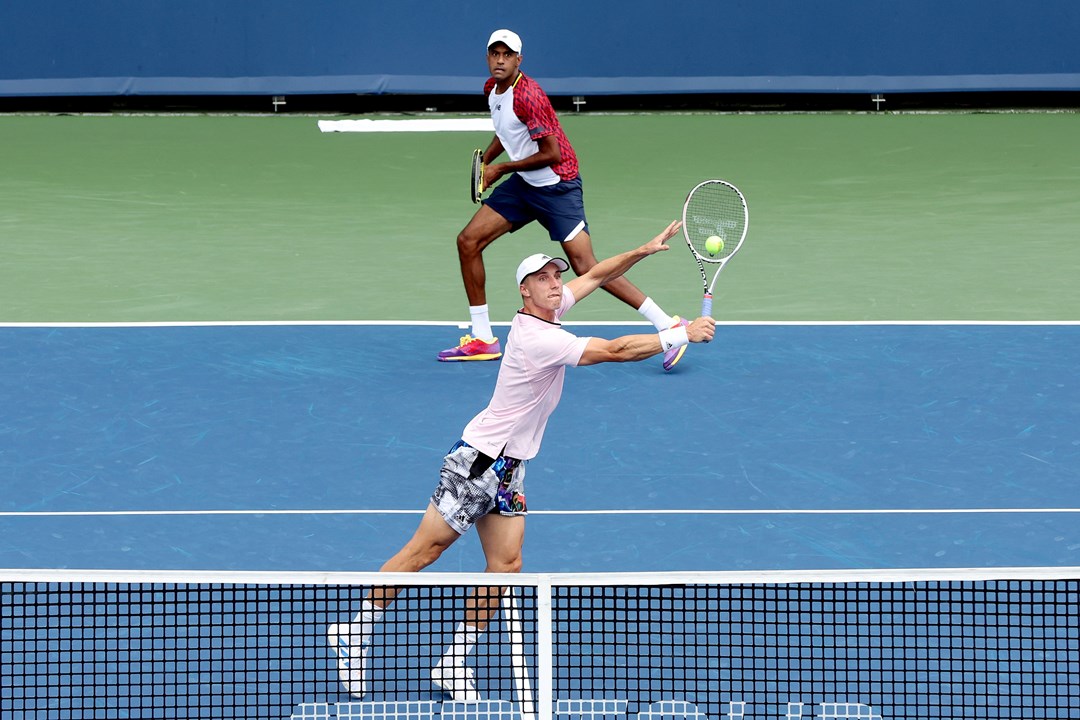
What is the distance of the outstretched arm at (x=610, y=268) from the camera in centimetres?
654

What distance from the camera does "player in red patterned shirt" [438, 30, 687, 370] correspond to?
957 cm

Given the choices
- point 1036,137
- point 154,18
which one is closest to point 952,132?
point 1036,137

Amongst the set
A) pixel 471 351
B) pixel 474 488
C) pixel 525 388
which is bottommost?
pixel 474 488

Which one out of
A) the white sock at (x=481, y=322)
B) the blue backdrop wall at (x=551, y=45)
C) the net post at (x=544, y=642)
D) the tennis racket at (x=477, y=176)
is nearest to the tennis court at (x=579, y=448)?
the net post at (x=544, y=642)

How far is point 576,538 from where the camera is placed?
24.0 ft

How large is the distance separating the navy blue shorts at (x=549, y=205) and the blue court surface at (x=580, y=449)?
927 millimetres

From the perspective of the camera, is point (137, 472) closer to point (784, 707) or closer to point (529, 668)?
point (529, 668)

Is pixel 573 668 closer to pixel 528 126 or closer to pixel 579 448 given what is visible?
pixel 579 448

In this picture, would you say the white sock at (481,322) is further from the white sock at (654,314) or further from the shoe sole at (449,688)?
the shoe sole at (449,688)

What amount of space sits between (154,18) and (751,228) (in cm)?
953

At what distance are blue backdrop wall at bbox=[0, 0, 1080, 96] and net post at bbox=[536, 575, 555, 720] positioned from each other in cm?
1632

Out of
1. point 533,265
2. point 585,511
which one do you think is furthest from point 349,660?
point 585,511

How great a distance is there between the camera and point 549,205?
983 centimetres

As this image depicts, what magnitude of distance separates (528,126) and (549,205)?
51 cm
